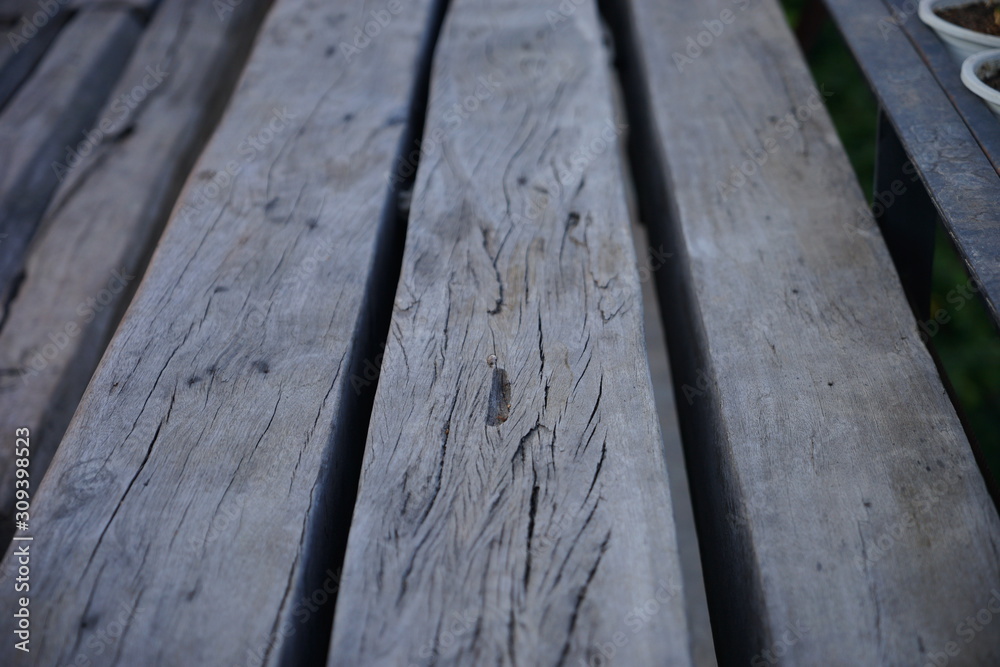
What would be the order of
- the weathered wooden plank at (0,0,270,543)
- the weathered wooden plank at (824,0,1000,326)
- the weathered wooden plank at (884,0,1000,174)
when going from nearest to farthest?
the weathered wooden plank at (824,0,1000,326) → the weathered wooden plank at (884,0,1000,174) → the weathered wooden plank at (0,0,270,543)

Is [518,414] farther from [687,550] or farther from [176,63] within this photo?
[176,63]

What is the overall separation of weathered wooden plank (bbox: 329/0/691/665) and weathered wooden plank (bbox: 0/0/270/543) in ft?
2.60

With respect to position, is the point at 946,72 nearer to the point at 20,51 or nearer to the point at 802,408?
the point at 802,408

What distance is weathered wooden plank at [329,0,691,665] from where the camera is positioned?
889 millimetres

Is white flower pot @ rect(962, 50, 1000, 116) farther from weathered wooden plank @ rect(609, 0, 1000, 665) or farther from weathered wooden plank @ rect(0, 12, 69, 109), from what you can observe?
weathered wooden plank @ rect(0, 12, 69, 109)

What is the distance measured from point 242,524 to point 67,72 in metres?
1.94

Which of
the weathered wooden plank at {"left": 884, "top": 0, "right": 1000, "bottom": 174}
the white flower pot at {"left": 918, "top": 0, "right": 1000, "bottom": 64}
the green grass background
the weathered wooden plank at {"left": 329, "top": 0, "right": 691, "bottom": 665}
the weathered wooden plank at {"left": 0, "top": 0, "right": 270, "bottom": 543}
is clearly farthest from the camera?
the green grass background

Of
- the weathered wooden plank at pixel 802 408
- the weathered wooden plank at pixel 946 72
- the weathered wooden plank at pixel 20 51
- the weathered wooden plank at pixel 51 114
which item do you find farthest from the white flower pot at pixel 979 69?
the weathered wooden plank at pixel 20 51

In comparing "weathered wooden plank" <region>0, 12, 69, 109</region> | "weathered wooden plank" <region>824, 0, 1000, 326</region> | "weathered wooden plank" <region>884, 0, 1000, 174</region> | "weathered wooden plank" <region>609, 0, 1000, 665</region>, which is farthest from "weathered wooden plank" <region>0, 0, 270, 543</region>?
"weathered wooden plank" <region>884, 0, 1000, 174</region>

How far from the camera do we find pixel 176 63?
238 centimetres

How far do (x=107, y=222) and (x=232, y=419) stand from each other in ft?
3.33

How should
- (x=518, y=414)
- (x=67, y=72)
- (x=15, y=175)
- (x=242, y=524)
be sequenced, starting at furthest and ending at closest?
1. (x=67, y=72)
2. (x=15, y=175)
3. (x=518, y=414)
4. (x=242, y=524)

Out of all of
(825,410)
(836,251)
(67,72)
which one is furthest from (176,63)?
(825,410)

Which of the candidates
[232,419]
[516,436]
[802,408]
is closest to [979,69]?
[802,408]
